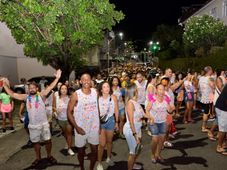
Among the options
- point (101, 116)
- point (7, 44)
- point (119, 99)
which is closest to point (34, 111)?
point (101, 116)

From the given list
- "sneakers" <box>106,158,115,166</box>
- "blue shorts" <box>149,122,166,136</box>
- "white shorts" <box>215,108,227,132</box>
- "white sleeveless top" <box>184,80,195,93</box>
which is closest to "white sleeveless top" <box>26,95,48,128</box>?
"sneakers" <box>106,158,115,166</box>

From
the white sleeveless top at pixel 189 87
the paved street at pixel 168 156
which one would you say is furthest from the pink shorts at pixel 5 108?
the white sleeveless top at pixel 189 87

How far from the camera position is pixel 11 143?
9148mm

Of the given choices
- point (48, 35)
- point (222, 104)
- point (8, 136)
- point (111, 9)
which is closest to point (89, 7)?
point (111, 9)

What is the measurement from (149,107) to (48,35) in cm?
1153

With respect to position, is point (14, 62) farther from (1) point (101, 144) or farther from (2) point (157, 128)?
(2) point (157, 128)

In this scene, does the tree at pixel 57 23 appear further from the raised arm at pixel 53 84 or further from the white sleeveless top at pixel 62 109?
the raised arm at pixel 53 84

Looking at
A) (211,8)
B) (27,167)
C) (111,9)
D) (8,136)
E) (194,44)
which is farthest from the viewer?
(211,8)

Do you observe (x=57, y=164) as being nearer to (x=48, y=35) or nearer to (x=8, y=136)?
(x=8, y=136)

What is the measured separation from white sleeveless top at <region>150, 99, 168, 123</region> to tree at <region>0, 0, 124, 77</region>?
31.7 feet

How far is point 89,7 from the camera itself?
672 inches

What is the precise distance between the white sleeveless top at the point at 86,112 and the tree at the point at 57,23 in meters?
9.73

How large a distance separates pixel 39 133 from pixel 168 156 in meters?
2.82

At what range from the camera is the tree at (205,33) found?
3157 centimetres
